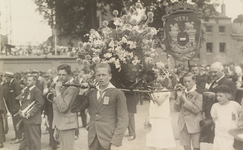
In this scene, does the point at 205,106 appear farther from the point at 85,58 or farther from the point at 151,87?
the point at 85,58

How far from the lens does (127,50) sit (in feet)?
13.3

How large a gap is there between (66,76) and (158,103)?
5.27ft

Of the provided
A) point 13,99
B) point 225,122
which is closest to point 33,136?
point 13,99

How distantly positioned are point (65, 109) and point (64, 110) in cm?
2

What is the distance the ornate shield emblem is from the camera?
11781 mm

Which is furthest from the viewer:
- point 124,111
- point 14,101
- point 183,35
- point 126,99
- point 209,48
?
point 209,48

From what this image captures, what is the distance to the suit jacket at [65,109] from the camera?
173 inches

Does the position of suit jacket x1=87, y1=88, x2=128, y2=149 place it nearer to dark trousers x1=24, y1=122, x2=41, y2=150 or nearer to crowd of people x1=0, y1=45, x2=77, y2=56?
dark trousers x1=24, y1=122, x2=41, y2=150

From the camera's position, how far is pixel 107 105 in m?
3.44

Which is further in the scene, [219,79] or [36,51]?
[36,51]

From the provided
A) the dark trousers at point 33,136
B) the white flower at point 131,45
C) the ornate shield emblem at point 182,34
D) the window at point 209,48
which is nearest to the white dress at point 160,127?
the white flower at point 131,45

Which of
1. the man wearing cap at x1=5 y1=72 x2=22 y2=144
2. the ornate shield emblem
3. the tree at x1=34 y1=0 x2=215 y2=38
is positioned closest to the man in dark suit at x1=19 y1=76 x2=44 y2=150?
the man wearing cap at x1=5 y1=72 x2=22 y2=144

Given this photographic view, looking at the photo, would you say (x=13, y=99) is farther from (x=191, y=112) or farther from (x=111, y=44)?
(x=191, y=112)

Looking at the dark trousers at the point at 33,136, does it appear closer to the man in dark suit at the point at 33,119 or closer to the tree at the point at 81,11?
the man in dark suit at the point at 33,119
